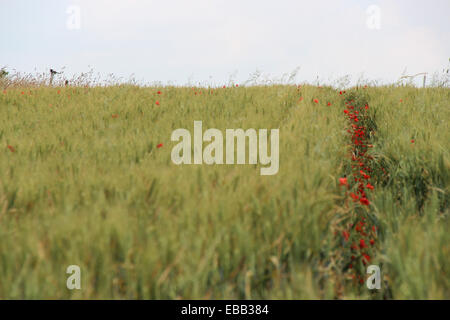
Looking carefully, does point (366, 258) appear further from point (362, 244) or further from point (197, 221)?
point (197, 221)

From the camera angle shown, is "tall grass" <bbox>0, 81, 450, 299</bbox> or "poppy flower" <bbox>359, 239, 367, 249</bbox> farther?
"poppy flower" <bbox>359, 239, 367, 249</bbox>

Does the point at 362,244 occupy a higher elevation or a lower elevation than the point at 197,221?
lower

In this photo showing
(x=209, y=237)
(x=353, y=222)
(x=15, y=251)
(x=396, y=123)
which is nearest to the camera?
(x=15, y=251)

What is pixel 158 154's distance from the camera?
3018 millimetres

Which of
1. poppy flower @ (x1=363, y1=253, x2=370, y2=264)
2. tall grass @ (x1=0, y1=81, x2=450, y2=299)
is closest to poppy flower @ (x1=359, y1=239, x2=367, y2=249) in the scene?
poppy flower @ (x1=363, y1=253, x2=370, y2=264)

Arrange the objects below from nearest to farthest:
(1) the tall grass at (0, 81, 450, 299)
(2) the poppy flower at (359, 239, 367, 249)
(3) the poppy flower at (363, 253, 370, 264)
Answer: (1) the tall grass at (0, 81, 450, 299) < (3) the poppy flower at (363, 253, 370, 264) < (2) the poppy flower at (359, 239, 367, 249)

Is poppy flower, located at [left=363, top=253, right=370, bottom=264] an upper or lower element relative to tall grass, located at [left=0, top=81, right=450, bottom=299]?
lower

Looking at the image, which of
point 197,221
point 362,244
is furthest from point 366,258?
point 197,221

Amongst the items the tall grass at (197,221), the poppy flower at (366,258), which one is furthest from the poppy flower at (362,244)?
the tall grass at (197,221)

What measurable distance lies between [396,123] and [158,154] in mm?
3446

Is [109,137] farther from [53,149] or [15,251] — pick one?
[15,251]

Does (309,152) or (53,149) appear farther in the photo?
(53,149)

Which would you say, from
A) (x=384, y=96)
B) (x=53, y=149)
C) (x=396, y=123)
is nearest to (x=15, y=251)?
(x=53, y=149)

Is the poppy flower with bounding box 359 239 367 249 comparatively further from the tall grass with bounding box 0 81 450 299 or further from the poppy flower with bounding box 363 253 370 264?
the tall grass with bounding box 0 81 450 299
